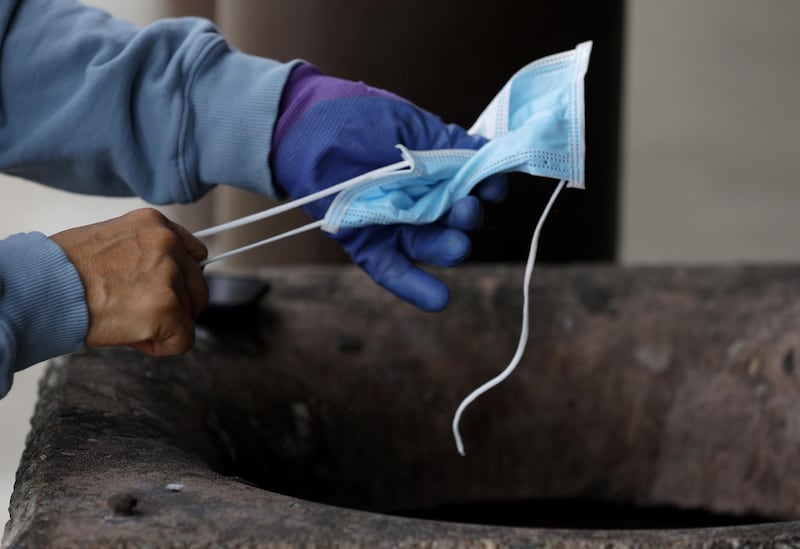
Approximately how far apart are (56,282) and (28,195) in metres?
2.29

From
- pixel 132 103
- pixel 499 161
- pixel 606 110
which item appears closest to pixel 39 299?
pixel 132 103

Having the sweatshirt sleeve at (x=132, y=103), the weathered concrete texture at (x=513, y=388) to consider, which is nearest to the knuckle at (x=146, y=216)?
the sweatshirt sleeve at (x=132, y=103)

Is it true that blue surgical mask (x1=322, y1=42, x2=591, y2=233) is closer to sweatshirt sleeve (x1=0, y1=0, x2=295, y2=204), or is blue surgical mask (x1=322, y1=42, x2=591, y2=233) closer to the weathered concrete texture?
sweatshirt sleeve (x1=0, y1=0, x2=295, y2=204)

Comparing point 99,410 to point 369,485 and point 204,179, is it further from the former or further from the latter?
point 369,485

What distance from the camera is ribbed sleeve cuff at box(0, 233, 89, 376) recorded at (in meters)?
0.89

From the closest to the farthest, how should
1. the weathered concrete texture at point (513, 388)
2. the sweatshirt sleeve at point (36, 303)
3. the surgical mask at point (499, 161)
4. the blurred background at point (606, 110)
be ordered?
the sweatshirt sleeve at point (36, 303) < the surgical mask at point (499, 161) < the weathered concrete texture at point (513, 388) < the blurred background at point (606, 110)

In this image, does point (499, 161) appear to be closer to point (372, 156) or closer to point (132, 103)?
point (372, 156)

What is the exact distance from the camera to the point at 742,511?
4.61 feet

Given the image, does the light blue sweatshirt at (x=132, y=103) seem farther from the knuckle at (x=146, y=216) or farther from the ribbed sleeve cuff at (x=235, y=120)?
the knuckle at (x=146, y=216)

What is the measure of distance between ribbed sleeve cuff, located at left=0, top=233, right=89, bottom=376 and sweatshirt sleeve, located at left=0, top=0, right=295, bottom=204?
0.19 metres

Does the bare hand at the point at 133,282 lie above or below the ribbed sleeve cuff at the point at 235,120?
below

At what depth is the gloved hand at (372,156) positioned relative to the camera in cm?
107

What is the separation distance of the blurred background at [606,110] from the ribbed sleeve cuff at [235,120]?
48 centimetres

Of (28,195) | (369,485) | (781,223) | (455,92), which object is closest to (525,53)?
(455,92)
